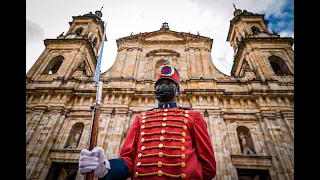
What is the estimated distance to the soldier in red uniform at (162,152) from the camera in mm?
2079

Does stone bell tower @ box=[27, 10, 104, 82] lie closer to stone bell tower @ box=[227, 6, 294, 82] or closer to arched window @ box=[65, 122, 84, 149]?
arched window @ box=[65, 122, 84, 149]

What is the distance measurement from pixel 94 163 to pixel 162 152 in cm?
92

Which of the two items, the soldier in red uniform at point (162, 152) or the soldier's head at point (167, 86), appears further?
the soldier's head at point (167, 86)

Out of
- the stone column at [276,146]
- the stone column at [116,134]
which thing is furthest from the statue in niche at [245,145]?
the stone column at [116,134]

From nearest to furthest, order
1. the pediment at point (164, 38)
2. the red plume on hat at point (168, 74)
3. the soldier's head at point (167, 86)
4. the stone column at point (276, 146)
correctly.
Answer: the soldier's head at point (167, 86)
the red plume on hat at point (168, 74)
the stone column at point (276, 146)
the pediment at point (164, 38)

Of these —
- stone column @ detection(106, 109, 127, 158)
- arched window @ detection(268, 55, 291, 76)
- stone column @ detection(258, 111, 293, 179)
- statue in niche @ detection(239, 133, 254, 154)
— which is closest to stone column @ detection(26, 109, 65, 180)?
stone column @ detection(106, 109, 127, 158)

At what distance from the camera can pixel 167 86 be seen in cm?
328

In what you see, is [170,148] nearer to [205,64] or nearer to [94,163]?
[94,163]

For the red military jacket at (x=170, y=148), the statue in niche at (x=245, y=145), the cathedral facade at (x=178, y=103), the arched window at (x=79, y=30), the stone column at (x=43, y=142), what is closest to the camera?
the red military jacket at (x=170, y=148)

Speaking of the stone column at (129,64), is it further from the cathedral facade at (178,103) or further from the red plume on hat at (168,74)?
the red plume on hat at (168,74)

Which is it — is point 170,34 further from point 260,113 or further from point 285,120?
point 285,120

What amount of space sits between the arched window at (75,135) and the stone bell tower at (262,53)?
12638 mm
